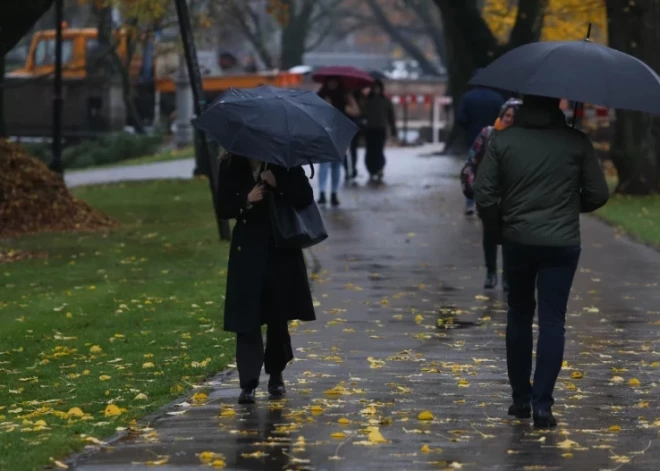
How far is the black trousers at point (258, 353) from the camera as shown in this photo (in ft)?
27.3

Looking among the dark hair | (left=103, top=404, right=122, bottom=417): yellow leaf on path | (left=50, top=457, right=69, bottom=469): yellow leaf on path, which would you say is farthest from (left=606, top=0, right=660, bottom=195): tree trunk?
(left=50, top=457, right=69, bottom=469): yellow leaf on path

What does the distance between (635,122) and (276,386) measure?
1529 centimetres

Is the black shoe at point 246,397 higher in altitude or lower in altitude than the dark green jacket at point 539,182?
lower

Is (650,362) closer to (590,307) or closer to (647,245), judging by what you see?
(590,307)


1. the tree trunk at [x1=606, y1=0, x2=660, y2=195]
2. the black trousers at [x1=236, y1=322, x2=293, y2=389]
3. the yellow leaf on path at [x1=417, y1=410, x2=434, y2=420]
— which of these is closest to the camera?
the yellow leaf on path at [x1=417, y1=410, x2=434, y2=420]

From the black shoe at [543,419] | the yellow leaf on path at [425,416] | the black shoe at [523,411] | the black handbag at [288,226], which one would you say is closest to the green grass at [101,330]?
the black handbag at [288,226]

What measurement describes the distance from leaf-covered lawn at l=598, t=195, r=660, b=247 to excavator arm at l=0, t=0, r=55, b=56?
6986 millimetres

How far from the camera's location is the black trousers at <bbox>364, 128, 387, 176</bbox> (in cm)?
2488

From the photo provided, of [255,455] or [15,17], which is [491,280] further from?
[255,455]

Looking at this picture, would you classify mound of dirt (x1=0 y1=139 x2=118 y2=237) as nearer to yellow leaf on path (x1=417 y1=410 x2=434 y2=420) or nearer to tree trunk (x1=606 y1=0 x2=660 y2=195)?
tree trunk (x1=606 y1=0 x2=660 y2=195)

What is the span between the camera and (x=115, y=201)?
2361 cm

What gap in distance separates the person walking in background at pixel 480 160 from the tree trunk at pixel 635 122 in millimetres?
9437

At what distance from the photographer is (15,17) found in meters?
13.6

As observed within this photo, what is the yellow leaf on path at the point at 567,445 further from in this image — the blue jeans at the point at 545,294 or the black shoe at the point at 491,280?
the black shoe at the point at 491,280
